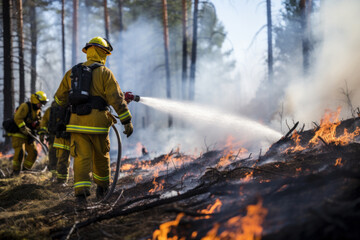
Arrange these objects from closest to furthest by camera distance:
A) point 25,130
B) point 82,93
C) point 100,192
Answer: point 82,93 → point 100,192 → point 25,130

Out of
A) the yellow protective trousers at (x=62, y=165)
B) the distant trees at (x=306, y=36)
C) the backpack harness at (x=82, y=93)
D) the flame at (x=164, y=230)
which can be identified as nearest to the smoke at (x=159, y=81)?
the distant trees at (x=306, y=36)

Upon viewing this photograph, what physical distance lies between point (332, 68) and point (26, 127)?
11468 mm

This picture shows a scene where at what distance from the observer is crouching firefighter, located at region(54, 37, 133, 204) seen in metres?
3.93

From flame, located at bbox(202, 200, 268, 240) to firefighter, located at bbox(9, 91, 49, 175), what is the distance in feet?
20.7

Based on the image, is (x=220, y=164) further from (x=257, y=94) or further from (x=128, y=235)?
(x=257, y=94)

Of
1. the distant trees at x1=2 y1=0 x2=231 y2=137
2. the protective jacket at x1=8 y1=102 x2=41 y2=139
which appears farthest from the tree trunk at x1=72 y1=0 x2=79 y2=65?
the protective jacket at x1=8 y1=102 x2=41 y2=139

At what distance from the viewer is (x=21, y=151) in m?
7.13

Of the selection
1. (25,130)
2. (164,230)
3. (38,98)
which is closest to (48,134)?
(25,130)

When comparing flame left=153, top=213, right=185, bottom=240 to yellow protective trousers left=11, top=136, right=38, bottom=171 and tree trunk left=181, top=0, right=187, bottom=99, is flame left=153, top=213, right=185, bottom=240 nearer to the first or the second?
yellow protective trousers left=11, top=136, right=38, bottom=171

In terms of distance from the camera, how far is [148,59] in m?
27.3

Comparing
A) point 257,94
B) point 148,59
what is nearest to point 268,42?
point 257,94

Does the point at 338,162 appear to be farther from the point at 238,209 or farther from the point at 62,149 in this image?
the point at 62,149

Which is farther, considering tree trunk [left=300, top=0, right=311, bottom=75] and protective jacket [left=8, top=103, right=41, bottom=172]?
tree trunk [left=300, top=0, right=311, bottom=75]

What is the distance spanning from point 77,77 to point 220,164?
2.84 meters
